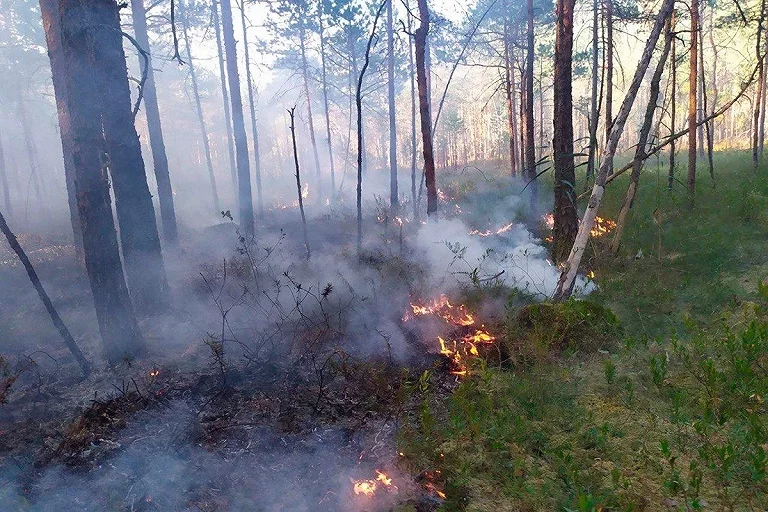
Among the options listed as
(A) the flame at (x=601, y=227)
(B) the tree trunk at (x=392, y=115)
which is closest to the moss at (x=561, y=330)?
(A) the flame at (x=601, y=227)

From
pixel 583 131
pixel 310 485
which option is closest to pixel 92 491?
pixel 310 485

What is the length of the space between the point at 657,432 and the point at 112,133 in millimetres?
8093

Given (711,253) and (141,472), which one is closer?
(141,472)

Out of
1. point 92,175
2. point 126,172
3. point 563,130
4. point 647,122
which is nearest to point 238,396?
point 92,175

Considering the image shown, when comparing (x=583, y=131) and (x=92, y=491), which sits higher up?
(x=583, y=131)

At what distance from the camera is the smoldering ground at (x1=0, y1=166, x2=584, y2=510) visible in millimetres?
3607

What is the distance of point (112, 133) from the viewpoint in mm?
6672

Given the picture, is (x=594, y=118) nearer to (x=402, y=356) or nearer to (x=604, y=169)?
(x=604, y=169)

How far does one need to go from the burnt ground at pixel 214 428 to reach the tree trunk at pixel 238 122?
7.53 metres

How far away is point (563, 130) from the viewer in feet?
25.5

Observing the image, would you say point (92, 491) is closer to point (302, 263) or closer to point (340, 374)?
point (340, 374)

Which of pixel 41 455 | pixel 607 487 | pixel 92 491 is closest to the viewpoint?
pixel 607 487

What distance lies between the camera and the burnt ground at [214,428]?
3521 millimetres

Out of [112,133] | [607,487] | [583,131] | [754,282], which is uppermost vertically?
[583,131]
